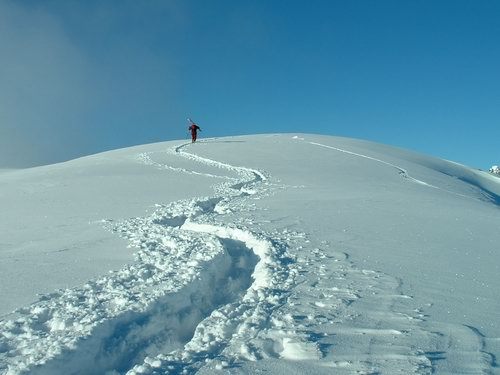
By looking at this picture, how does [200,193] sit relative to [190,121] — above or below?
below

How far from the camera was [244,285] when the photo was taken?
9297 millimetres

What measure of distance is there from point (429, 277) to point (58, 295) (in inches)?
253

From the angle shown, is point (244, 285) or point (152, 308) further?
point (244, 285)

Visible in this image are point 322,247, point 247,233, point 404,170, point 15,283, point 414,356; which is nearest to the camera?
point 414,356

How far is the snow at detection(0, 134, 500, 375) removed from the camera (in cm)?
598

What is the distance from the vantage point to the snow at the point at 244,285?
5977 millimetres

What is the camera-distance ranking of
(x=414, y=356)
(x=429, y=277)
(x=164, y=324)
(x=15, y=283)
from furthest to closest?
(x=429, y=277) → (x=15, y=283) → (x=164, y=324) → (x=414, y=356)

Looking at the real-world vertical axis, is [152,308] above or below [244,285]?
below

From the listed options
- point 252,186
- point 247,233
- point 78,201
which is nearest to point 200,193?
point 252,186

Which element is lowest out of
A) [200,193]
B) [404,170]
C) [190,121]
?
[200,193]

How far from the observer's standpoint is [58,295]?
303 inches

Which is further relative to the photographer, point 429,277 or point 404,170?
point 404,170

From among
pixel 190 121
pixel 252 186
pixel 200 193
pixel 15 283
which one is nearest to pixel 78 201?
pixel 200 193

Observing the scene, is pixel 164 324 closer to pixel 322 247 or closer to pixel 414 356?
pixel 414 356
